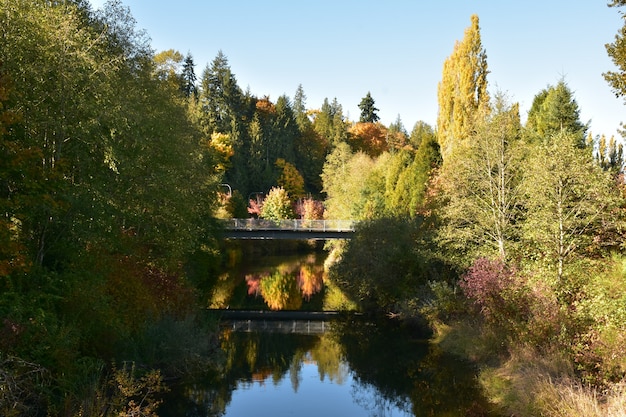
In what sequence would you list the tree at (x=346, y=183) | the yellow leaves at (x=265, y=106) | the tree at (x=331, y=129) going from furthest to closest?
the tree at (x=331, y=129)
the yellow leaves at (x=265, y=106)
the tree at (x=346, y=183)

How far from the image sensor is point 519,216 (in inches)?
1033

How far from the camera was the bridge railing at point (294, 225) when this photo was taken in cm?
4753

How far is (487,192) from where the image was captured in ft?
88.7

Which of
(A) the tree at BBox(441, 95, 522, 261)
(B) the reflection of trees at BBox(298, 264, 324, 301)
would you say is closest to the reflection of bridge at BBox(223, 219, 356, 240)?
(B) the reflection of trees at BBox(298, 264, 324, 301)

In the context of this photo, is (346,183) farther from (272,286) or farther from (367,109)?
(367,109)

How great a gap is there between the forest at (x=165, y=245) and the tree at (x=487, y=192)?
10cm

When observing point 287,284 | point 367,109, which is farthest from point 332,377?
point 367,109

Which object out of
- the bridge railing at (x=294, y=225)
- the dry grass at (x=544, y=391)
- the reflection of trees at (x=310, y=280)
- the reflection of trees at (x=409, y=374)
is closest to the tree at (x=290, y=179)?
the reflection of trees at (x=310, y=280)

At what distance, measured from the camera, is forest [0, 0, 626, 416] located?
1438 centimetres

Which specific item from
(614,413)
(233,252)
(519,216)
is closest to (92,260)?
(614,413)

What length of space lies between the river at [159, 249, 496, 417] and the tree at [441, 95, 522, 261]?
520 cm

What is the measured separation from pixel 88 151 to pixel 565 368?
51.1 ft

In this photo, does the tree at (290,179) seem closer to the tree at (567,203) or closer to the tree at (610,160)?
the tree at (610,160)

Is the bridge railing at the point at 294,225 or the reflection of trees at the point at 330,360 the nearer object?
the reflection of trees at the point at 330,360
